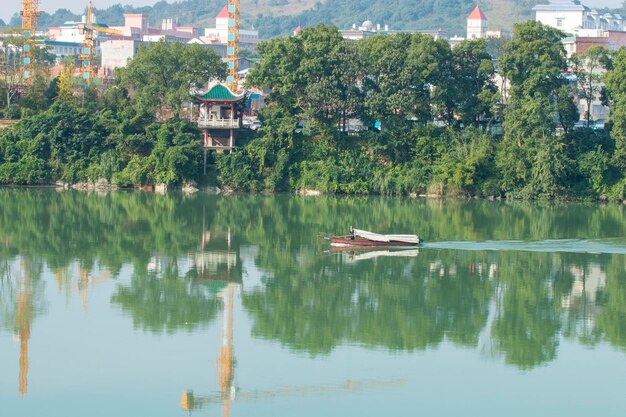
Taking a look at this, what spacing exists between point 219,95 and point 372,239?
15.4 metres

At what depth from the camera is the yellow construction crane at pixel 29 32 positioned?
5081 cm

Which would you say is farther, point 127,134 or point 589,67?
point 589,67

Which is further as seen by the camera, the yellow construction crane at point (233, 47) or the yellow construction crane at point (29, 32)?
the yellow construction crane at point (29, 32)

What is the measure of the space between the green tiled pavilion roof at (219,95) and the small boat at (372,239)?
1472 cm

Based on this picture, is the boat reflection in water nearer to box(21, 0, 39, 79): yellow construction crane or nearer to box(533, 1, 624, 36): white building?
box(21, 0, 39, 79): yellow construction crane

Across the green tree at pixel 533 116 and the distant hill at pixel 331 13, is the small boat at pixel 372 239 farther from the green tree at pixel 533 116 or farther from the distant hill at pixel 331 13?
the distant hill at pixel 331 13

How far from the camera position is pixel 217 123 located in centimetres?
4219

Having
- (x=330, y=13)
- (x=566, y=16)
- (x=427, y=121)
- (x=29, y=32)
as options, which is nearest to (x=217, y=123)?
(x=427, y=121)

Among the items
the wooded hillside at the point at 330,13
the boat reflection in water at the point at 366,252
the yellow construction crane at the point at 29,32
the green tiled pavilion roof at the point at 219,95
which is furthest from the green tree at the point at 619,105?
the wooded hillside at the point at 330,13

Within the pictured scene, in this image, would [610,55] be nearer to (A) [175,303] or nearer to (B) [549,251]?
(B) [549,251]

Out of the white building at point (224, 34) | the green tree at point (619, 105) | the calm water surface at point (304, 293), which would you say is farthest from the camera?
the white building at point (224, 34)

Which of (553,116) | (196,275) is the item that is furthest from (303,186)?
(196,275)

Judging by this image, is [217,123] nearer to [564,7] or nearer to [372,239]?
[372,239]

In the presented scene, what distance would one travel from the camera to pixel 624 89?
40.0 meters
